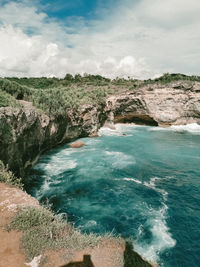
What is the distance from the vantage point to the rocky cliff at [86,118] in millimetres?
11961

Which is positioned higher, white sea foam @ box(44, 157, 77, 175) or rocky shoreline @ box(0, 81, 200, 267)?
rocky shoreline @ box(0, 81, 200, 267)

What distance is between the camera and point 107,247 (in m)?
4.95

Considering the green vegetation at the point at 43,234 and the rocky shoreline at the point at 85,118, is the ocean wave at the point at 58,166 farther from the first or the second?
the green vegetation at the point at 43,234

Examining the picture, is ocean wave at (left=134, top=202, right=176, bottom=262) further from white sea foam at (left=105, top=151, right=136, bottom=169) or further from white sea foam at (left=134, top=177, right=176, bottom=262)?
white sea foam at (left=105, top=151, right=136, bottom=169)

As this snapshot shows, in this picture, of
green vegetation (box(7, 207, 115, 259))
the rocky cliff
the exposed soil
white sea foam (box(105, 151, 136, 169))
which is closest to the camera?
the exposed soil

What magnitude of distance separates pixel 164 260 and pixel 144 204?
3813mm

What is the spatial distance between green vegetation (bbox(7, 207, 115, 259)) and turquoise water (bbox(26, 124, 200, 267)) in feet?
13.1

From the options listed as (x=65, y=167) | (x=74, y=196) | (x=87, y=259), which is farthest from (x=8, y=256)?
(x=65, y=167)

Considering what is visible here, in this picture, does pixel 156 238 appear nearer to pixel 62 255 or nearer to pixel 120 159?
pixel 62 255

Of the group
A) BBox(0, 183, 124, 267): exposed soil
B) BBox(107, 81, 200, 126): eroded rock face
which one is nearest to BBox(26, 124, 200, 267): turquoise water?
BBox(0, 183, 124, 267): exposed soil

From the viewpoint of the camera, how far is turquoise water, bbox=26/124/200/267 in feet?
27.7

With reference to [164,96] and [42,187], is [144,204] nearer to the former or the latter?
[42,187]

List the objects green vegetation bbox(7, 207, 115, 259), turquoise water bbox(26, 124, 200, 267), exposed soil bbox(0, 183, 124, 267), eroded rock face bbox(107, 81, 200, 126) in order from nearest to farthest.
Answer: exposed soil bbox(0, 183, 124, 267) → green vegetation bbox(7, 207, 115, 259) → turquoise water bbox(26, 124, 200, 267) → eroded rock face bbox(107, 81, 200, 126)

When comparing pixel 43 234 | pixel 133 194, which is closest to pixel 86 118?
pixel 133 194
